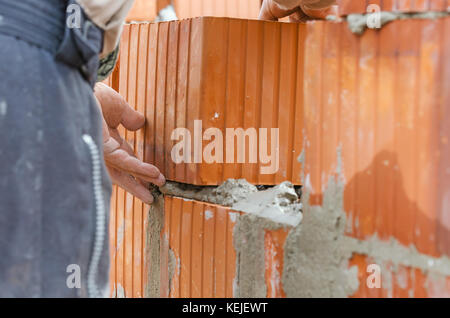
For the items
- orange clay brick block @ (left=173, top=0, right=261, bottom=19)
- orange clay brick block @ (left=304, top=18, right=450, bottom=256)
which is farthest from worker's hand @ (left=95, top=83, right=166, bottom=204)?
orange clay brick block @ (left=173, top=0, right=261, bottom=19)

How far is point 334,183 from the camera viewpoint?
1.13m

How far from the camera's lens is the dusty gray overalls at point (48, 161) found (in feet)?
3.30

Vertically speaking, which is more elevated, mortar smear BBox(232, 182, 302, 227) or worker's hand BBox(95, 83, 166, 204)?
worker's hand BBox(95, 83, 166, 204)

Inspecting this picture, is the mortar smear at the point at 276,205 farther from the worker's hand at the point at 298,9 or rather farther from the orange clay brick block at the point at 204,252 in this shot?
the worker's hand at the point at 298,9

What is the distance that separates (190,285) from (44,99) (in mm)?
792

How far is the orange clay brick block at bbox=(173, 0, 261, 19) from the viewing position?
135 inches

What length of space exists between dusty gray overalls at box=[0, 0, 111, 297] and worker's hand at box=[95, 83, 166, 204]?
25.0 inches

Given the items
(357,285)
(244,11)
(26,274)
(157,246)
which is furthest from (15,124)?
(244,11)

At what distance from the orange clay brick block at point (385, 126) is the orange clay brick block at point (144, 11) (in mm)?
3019

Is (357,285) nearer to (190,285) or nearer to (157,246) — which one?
(190,285)

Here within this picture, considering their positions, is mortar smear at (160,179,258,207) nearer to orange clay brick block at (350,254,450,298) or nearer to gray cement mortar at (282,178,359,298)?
gray cement mortar at (282,178,359,298)

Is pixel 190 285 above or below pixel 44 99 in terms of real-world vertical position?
below

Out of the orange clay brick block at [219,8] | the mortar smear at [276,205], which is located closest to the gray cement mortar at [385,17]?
the mortar smear at [276,205]

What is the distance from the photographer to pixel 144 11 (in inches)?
159
